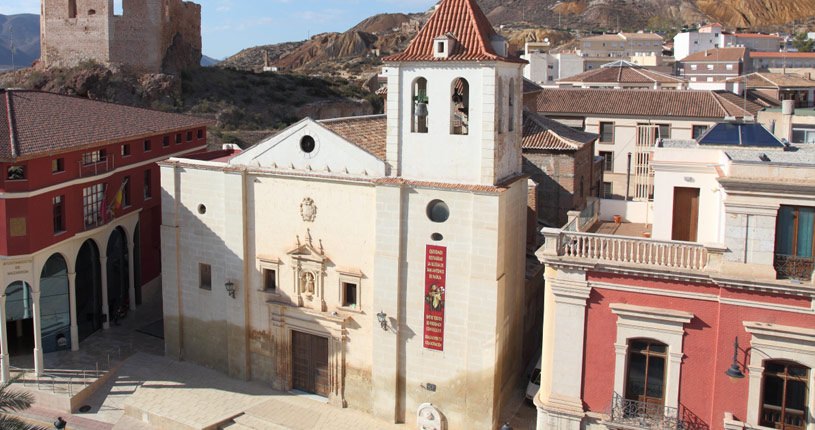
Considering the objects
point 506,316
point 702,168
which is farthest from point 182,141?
point 702,168

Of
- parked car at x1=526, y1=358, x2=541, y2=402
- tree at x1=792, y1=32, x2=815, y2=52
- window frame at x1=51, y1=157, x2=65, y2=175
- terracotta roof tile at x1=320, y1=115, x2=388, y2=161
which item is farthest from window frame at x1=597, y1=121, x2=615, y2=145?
tree at x1=792, y1=32, x2=815, y2=52

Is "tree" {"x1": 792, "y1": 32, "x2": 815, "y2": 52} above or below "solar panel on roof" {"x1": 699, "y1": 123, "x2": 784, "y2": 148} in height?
above

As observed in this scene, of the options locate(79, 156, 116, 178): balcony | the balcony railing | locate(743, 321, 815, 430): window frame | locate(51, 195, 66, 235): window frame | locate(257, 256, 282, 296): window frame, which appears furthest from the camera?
locate(79, 156, 116, 178): balcony

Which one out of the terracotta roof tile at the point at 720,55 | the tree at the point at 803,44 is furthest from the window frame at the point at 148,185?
the tree at the point at 803,44

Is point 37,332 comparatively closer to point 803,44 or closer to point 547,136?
point 547,136

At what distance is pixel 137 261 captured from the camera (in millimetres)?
33906

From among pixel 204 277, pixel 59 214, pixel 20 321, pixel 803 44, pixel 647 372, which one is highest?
pixel 803 44

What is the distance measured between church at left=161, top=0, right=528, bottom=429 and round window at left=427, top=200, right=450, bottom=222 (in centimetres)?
5

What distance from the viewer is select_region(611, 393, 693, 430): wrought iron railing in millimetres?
18750

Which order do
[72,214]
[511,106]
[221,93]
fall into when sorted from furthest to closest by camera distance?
[221,93]
[72,214]
[511,106]

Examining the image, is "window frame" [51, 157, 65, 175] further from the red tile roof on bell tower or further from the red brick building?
the red tile roof on bell tower

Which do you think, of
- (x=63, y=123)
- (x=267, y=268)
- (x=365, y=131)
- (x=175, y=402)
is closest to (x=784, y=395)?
(x=365, y=131)

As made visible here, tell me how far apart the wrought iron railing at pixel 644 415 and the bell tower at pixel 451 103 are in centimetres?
694

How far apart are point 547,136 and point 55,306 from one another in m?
20.5
